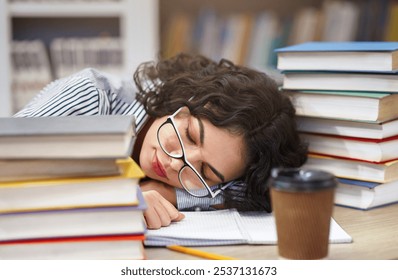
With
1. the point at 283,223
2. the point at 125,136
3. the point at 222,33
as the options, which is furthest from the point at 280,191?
the point at 222,33

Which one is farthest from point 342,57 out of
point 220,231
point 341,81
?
point 220,231

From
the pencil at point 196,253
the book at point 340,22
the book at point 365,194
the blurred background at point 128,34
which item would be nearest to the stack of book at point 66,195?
the pencil at point 196,253

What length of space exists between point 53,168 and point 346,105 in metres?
0.62

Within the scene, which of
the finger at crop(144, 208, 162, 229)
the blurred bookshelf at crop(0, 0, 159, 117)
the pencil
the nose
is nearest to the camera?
the pencil

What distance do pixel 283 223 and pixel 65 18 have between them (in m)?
2.13

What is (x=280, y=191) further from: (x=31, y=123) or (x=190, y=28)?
(x=190, y=28)

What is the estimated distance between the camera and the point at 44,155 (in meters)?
0.76

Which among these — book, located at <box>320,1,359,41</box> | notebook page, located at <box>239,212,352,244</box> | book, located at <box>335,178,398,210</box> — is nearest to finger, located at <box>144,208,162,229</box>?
notebook page, located at <box>239,212,352,244</box>

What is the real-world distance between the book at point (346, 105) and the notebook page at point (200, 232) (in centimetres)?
30

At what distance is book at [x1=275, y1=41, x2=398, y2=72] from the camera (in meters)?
1.11

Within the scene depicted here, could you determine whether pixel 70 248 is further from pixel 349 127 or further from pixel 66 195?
pixel 349 127

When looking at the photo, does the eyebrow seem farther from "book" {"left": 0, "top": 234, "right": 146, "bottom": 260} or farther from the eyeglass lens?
"book" {"left": 0, "top": 234, "right": 146, "bottom": 260}

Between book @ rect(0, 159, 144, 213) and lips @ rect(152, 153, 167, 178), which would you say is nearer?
book @ rect(0, 159, 144, 213)

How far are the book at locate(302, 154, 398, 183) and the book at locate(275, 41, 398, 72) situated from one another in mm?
181
